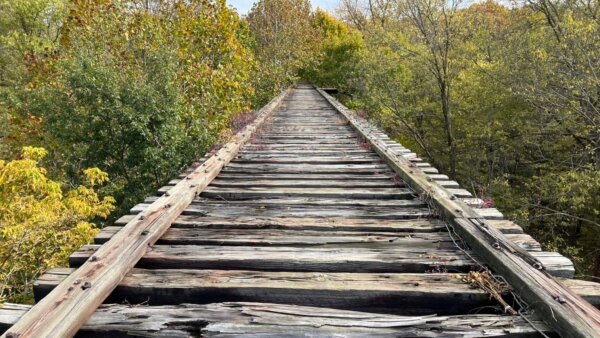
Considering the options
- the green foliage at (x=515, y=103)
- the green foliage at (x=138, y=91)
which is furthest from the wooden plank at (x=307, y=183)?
the green foliage at (x=515, y=103)

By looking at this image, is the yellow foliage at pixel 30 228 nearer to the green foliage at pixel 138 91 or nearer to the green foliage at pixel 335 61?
the green foliage at pixel 138 91

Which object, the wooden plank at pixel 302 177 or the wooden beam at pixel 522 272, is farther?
the wooden plank at pixel 302 177

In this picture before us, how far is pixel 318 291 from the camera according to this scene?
1.91 m

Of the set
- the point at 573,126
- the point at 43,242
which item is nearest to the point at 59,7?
the point at 43,242

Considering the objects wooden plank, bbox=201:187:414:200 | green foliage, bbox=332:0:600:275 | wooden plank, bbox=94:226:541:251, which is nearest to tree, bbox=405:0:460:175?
green foliage, bbox=332:0:600:275

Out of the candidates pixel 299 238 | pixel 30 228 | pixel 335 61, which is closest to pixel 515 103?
pixel 299 238

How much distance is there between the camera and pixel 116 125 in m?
8.56

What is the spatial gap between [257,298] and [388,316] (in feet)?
2.13

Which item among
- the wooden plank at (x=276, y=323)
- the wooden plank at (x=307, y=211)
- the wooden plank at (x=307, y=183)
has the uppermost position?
the wooden plank at (x=307, y=183)

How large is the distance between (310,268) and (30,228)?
4.50 metres

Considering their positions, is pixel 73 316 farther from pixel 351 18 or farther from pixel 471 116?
pixel 351 18

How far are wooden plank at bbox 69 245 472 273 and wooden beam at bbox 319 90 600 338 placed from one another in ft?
0.61

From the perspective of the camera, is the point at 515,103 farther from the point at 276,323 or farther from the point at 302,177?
the point at 276,323

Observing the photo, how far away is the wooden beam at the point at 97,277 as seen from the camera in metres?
1.53
